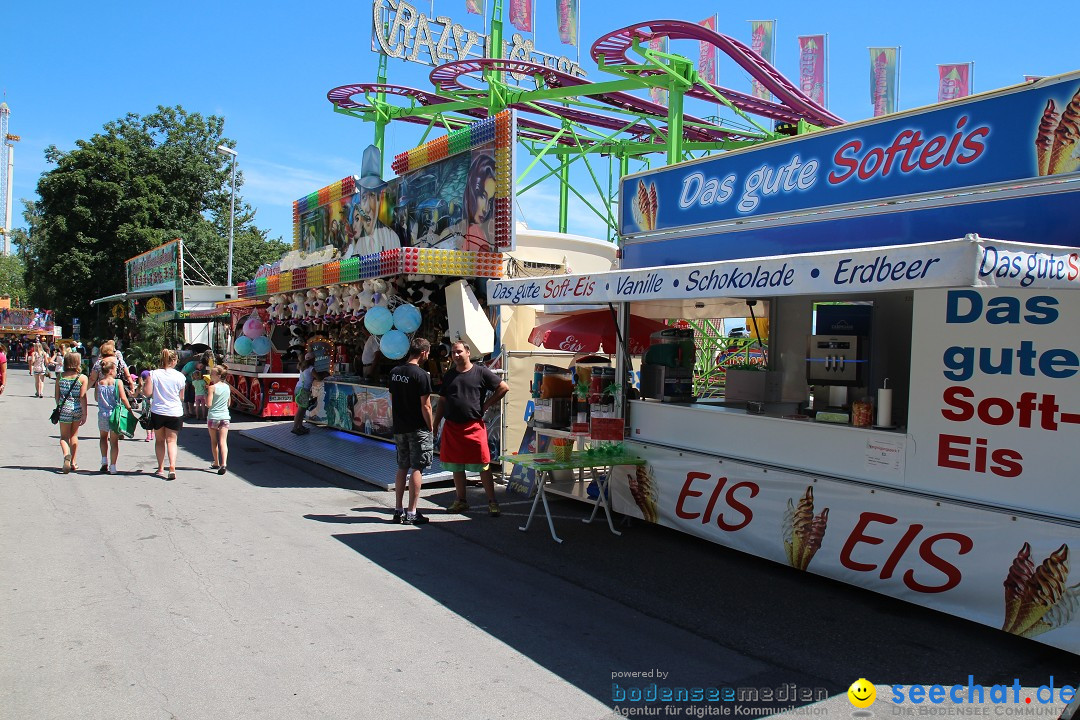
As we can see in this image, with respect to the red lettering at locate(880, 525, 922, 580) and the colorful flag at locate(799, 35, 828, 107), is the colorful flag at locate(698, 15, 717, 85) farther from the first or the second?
the red lettering at locate(880, 525, 922, 580)

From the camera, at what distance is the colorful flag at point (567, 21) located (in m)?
28.1

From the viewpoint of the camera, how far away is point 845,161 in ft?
20.7

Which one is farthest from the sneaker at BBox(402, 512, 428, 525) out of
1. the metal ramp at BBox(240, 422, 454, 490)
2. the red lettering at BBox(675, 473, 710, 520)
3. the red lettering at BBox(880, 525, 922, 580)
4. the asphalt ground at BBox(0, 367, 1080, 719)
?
the red lettering at BBox(880, 525, 922, 580)

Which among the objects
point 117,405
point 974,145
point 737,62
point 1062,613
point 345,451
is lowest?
point 345,451

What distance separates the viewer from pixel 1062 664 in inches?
174

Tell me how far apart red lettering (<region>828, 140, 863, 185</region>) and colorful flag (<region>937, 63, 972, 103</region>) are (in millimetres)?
30623

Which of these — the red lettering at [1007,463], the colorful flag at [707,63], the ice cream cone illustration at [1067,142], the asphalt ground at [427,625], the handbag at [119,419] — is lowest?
the asphalt ground at [427,625]

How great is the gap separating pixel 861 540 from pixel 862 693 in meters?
1.70

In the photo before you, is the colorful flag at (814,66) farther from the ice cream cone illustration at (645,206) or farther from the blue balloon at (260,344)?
the ice cream cone illustration at (645,206)

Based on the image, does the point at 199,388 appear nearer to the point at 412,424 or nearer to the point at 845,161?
the point at 412,424

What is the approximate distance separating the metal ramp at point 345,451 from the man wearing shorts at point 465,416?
165 cm

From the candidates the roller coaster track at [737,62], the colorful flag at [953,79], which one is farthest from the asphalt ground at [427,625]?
the colorful flag at [953,79]

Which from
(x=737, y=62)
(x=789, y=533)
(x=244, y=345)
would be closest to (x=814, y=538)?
(x=789, y=533)

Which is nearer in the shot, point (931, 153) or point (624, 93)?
point (931, 153)
